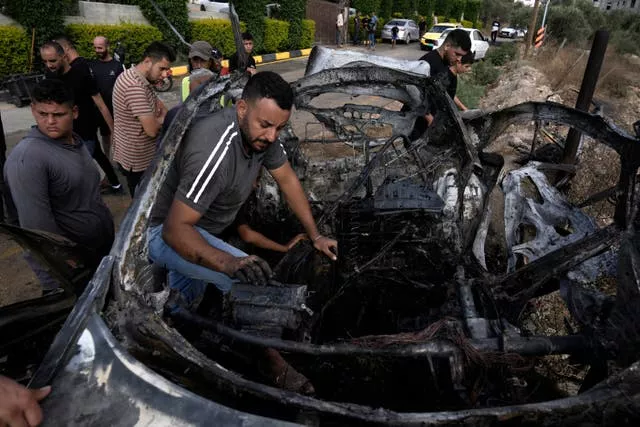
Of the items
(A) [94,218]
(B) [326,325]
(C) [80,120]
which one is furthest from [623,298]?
(C) [80,120]

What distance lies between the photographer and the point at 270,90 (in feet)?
7.13

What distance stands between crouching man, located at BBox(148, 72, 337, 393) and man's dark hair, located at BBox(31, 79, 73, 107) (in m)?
0.78

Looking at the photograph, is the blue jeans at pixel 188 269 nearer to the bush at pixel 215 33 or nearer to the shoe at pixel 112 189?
the shoe at pixel 112 189

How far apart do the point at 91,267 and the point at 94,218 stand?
0.52 meters

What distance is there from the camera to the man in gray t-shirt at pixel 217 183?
211cm

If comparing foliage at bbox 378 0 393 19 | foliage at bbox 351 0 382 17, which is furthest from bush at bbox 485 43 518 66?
foliage at bbox 378 0 393 19

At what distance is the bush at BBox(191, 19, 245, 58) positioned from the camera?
1636 cm

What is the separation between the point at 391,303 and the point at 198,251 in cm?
158

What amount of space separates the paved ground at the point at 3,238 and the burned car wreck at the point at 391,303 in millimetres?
1052

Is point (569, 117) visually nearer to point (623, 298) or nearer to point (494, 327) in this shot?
point (623, 298)

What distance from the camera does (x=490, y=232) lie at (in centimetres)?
479

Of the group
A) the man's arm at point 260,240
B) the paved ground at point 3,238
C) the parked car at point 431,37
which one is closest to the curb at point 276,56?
the paved ground at point 3,238

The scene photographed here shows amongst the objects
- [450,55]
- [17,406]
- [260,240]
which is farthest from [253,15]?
[17,406]

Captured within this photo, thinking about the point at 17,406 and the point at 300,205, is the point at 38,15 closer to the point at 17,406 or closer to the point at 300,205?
the point at 300,205
